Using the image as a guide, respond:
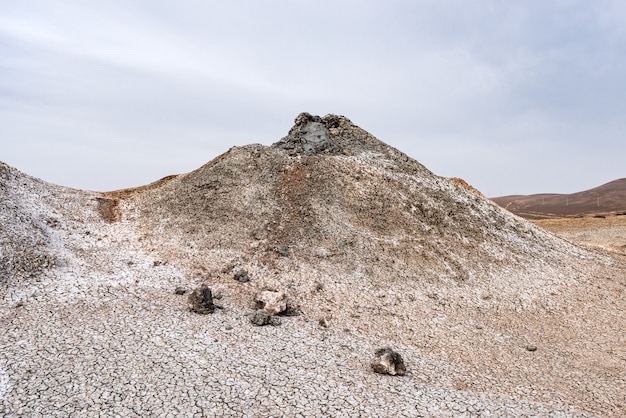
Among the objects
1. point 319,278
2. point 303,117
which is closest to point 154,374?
point 319,278

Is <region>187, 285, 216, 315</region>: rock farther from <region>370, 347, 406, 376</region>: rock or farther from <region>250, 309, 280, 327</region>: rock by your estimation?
<region>370, 347, 406, 376</region>: rock

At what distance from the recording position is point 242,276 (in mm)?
22188

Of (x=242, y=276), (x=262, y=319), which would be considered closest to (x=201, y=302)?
(x=262, y=319)

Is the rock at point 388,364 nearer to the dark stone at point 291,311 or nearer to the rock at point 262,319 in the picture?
the rock at point 262,319

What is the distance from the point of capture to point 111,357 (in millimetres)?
14016

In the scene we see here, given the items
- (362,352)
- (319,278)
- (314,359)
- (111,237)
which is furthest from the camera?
(111,237)

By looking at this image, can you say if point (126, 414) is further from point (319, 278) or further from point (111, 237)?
point (111, 237)

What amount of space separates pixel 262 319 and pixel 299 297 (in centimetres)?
366

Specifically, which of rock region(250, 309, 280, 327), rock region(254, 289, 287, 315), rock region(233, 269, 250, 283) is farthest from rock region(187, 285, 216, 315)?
rock region(233, 269, 250, 283)

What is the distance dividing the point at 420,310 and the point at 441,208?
42.7 ft

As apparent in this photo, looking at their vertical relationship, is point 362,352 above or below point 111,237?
below

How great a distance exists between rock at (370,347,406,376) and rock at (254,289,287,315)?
5.52m

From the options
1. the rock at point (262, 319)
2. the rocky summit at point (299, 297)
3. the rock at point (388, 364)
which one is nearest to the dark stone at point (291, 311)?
the rocky summit at point (299, 297)

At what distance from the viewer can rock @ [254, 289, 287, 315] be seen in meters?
18.8
